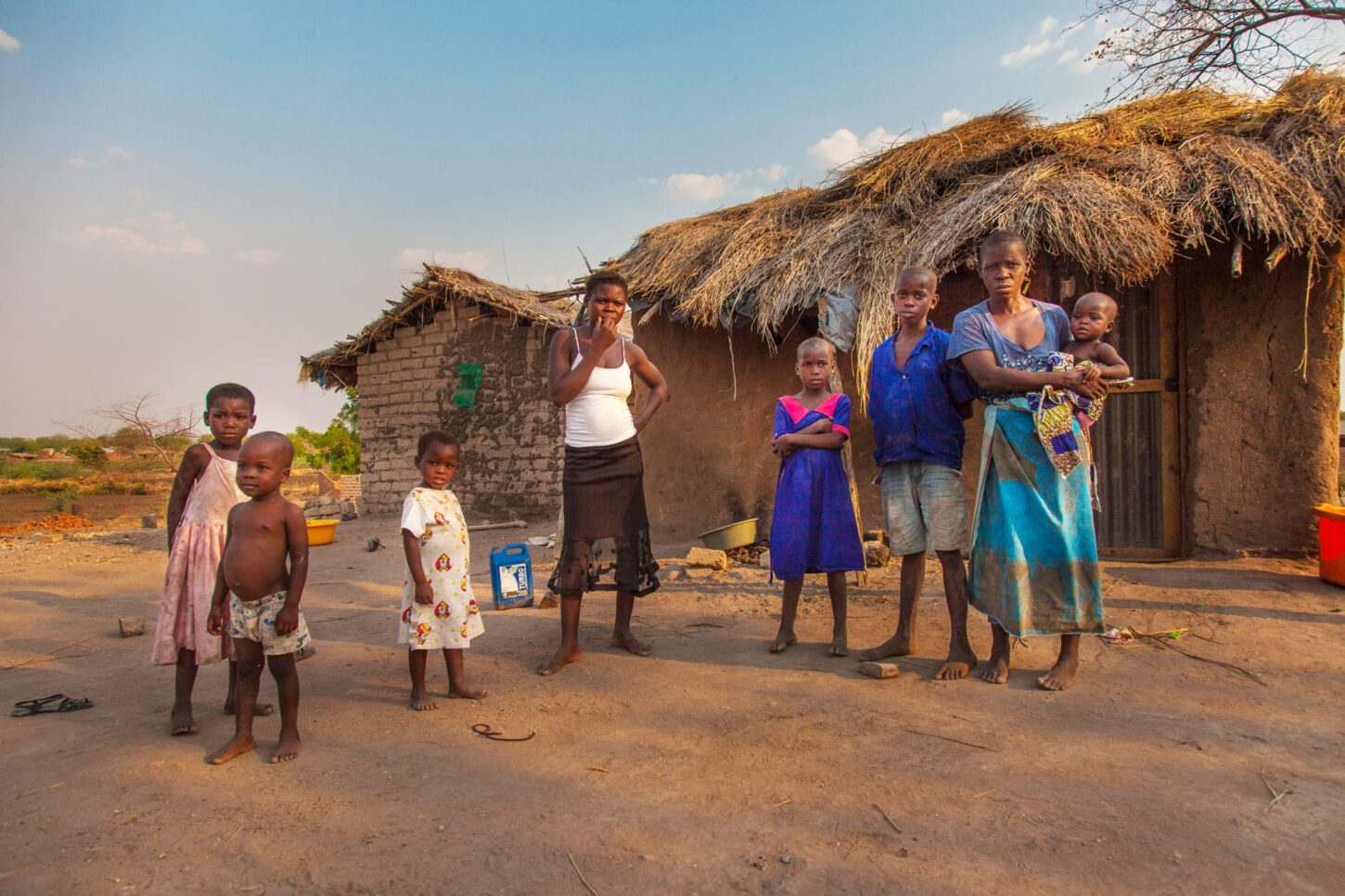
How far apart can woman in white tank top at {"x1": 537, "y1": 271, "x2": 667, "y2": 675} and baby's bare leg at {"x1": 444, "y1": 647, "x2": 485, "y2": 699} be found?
39cm

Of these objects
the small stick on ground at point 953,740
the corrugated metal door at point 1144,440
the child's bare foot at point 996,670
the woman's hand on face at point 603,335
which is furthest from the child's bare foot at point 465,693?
the corrugated metal door at point 1144,440

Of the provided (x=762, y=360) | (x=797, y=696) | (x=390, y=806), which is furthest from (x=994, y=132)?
(x=390, y=806)

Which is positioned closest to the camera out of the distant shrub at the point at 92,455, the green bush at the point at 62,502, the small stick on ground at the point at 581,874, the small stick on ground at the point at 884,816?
the small stick on ground at the point at 581,874

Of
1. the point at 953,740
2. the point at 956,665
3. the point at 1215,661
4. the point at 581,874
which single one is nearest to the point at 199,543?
the point at 581,874

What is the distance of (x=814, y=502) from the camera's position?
364cm

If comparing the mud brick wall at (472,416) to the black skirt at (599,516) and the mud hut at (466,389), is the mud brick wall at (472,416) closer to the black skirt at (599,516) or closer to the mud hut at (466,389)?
the mud hut at (466,389)

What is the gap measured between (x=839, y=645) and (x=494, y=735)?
5.27 feet

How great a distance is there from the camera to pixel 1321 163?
487 cm

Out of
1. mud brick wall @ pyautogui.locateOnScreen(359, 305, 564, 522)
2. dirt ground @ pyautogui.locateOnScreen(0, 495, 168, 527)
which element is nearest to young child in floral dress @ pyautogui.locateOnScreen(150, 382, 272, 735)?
mud brick wall @ pyautogui.locateOnScreen(359, 305, 564, 522)

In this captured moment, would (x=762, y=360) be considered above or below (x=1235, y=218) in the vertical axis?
below

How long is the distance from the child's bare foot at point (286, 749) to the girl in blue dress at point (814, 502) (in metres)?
2.02

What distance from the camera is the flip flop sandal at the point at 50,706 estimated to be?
3.11 metres

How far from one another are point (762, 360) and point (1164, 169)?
3093 mm

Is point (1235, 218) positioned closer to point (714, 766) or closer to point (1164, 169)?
point (1164, 169)
